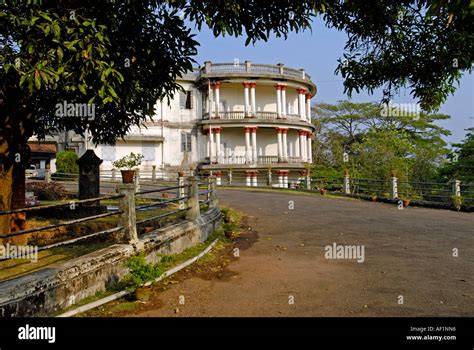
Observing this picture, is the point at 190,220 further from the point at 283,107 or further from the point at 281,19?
the point at 283,107

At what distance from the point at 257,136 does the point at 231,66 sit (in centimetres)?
646

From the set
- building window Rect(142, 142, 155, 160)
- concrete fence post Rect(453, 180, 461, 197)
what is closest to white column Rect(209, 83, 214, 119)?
building window Rect(142, 142, 155, 160)

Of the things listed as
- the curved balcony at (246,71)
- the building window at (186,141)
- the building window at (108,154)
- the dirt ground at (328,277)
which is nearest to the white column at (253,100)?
the curved balcony at (246,71)

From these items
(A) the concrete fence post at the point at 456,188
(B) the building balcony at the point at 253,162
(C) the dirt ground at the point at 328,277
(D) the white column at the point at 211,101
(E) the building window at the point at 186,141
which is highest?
(D) the white column at the point at 211,101

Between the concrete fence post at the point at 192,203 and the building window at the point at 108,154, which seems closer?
the concrete fence post at the point at 192,203

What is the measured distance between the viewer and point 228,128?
34.4 m

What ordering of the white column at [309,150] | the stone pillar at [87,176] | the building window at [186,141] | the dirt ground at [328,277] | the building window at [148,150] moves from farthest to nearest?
the white column at [309,150]
the building window at [186,141]
the building window at [148,150]
the stone pillar at [87,176]
the dirt ground at [328,277]

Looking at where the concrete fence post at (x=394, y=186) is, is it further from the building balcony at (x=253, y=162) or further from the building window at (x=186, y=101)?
the building window at (x=186, y=101)

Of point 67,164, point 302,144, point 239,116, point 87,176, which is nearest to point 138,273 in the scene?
point 87,176

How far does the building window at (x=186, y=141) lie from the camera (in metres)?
34.8

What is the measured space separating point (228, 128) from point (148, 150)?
23.8 feet

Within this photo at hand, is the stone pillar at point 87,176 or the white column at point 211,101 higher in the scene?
the white column at point 211,101

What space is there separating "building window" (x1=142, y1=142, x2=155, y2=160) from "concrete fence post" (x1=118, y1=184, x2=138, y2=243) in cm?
2848
